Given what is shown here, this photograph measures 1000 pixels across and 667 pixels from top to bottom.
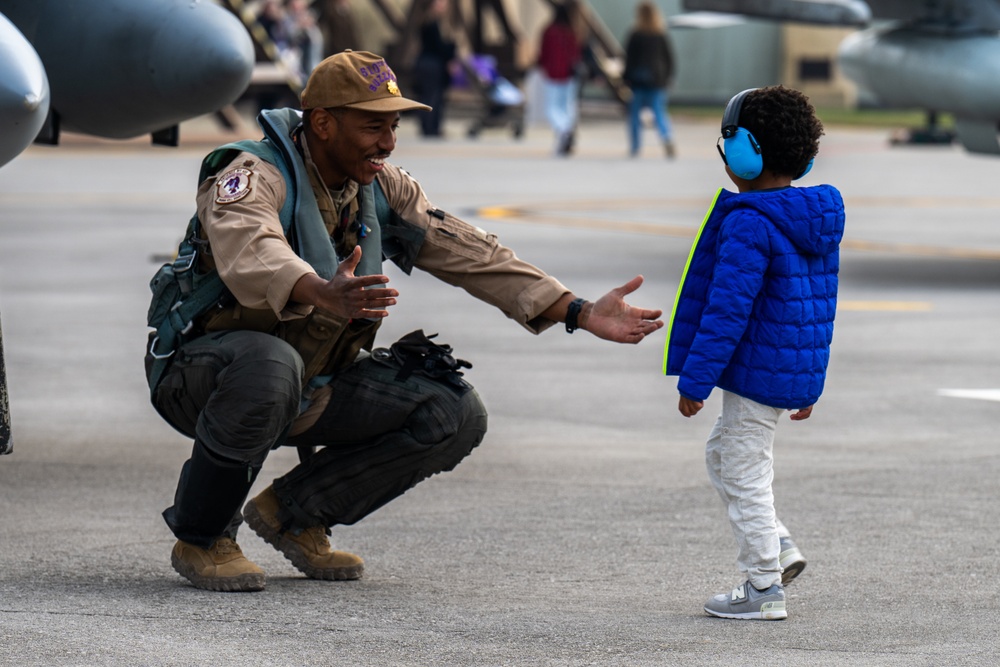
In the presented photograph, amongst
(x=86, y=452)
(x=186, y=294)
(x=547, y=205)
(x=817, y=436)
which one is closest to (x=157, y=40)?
(x=86, y=452)

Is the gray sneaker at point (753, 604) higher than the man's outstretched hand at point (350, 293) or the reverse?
the reverse

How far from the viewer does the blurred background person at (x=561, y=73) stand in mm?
24812

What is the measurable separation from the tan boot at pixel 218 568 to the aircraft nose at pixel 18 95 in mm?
1186

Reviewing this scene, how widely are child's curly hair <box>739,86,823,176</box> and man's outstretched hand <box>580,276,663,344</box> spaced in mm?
509

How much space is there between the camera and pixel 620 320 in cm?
482

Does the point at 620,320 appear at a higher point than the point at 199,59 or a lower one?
lower

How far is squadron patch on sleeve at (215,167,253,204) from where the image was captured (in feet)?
14.9

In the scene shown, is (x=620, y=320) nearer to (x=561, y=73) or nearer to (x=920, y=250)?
(x=920, y=250)

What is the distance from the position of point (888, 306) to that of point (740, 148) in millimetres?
6864

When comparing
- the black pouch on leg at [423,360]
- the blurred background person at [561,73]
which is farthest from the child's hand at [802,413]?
the blurred background person at [561,73]

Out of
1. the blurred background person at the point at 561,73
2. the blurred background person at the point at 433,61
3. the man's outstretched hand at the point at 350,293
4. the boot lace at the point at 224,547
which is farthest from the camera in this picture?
the blurred background person at the point at 433,61

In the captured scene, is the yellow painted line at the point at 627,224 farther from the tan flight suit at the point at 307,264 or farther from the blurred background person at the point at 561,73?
the tan flight suit at the point at 307,264

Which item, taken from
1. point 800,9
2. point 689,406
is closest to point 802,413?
point 689,406

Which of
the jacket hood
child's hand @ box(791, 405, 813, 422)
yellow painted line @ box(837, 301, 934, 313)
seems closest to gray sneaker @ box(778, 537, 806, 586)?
child's hand @ box(791, 405, 813, 422)
